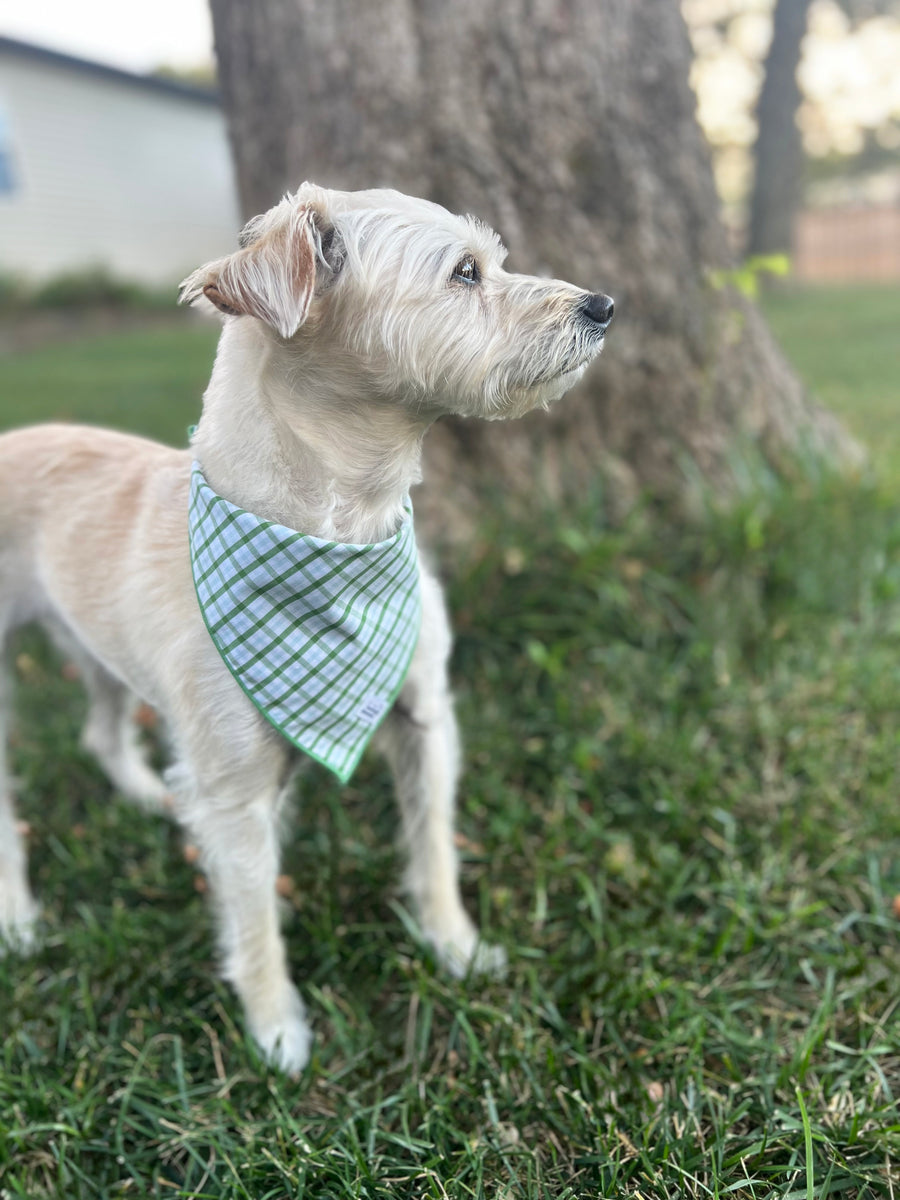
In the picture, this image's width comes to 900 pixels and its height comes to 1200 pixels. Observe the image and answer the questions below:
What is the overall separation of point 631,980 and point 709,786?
79 cm

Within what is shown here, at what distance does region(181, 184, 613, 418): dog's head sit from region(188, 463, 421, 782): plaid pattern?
14.7 inches

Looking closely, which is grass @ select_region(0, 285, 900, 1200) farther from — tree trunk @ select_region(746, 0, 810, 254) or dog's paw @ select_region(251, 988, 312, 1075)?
tree trunk @ select_region(746, 0, 810, 254)

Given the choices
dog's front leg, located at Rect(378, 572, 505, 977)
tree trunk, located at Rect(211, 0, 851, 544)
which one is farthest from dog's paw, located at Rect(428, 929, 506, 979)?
tree trunk, located at Rect(211, 0, 851, 544)

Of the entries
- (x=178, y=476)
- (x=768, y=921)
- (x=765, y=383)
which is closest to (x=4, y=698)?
(x=178, y=476)

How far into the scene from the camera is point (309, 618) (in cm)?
207

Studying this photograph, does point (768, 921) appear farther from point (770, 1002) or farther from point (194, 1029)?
point (194, 1029)

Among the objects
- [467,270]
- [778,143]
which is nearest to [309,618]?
[467,270]

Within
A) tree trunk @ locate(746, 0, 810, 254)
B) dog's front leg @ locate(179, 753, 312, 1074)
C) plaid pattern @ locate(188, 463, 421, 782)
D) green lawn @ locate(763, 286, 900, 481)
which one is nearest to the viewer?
plaid pattern @ locate(188, 463, 421, 782)

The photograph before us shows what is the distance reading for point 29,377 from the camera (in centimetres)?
1073

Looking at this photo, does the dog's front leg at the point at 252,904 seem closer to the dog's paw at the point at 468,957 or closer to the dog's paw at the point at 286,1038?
the dog's paw at the point at 286,1038

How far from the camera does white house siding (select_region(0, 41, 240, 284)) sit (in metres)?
18.8

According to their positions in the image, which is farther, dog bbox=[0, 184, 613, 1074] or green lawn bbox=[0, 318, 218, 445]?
green lawn bbox=[0, 318, 218, 445]

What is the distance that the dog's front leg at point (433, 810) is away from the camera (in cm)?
246

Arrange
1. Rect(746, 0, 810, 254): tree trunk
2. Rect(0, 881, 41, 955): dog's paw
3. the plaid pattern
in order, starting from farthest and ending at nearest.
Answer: Rect(746, 0, 810, 254): tree trunk < Rect(0, 881, 41, 955): dog's paw < the plaid pattern
